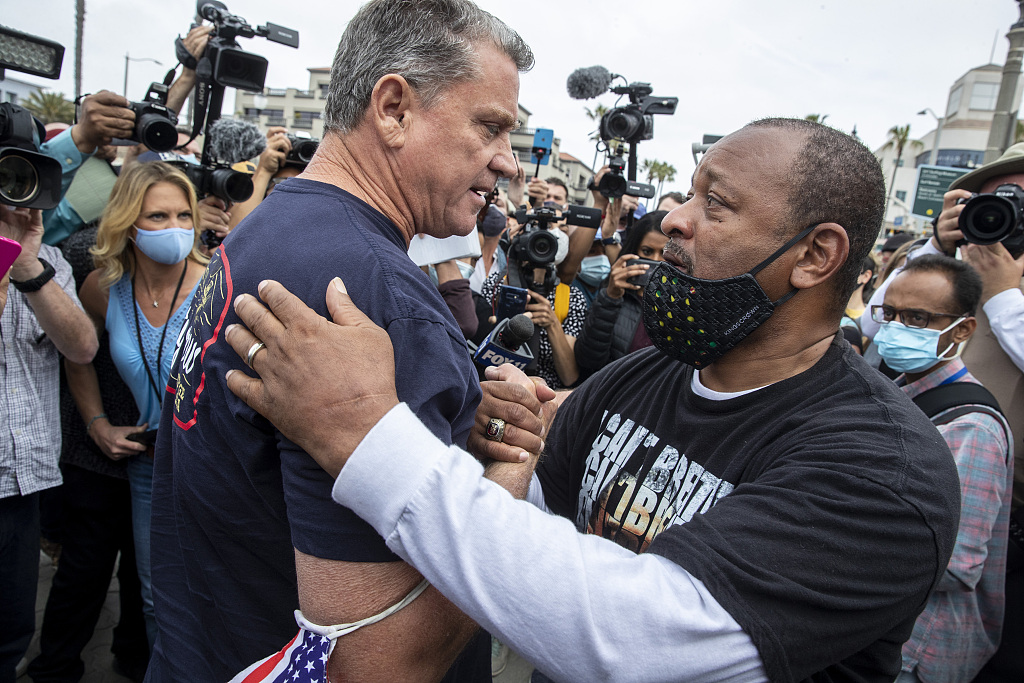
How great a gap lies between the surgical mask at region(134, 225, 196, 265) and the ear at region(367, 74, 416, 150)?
7.18ft

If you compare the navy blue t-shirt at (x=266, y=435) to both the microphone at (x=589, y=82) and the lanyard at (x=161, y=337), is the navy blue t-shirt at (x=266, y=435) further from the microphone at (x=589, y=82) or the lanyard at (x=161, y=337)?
the microphone at (x=589, y=82)

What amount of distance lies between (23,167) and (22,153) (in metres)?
0.07

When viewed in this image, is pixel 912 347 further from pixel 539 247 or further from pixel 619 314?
pixel 539 247

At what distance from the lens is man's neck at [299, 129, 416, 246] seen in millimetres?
1477

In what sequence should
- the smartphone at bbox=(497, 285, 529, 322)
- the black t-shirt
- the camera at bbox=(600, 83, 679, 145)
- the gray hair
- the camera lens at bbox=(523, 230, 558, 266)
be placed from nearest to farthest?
the black t-shirt
the gray hair
the smartphone at bbox=(497, 285, 529, 322)
the camera lens at bbox=(523, 230, 558, 266)
the camera at bbox=(600, 83, 679, 145)

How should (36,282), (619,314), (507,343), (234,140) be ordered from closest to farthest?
1. (507,343)
2. (36,282)
3. (619,314)
4. (234,140)

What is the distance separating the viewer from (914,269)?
324cm

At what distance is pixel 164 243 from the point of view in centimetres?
318

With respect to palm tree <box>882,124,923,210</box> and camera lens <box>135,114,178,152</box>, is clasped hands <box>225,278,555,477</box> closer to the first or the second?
camera lens <box>135,114,178,152</box>

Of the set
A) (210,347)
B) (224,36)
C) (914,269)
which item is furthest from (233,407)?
(224,36)

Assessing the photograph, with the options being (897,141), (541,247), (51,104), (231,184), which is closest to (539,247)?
(541,247)

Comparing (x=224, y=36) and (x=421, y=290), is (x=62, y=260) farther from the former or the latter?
(x=421, y=290)

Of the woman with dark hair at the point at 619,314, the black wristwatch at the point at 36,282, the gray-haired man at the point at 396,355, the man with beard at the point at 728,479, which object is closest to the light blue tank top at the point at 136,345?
the black wristwatch at the point at 36,282

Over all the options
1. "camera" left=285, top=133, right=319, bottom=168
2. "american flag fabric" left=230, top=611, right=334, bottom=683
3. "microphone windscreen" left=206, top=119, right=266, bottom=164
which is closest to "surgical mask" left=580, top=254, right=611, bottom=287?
"camera" left=285, top=133, right=319, bottom=168
